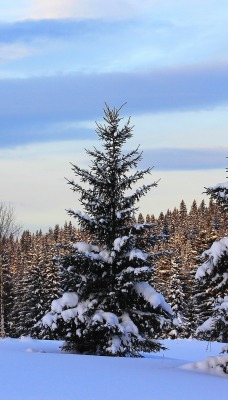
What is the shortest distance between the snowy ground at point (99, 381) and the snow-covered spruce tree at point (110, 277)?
177 inches

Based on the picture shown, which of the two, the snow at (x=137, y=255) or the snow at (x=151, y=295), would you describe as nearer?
the snow at (x=151, y=295)

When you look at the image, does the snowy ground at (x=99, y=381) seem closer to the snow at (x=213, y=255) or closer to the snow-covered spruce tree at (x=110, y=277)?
the snow at (x=213, y=255)

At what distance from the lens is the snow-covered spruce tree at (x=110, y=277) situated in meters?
13.8

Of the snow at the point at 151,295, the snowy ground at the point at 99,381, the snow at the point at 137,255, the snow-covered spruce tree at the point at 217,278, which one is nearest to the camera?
the snowy ground at the point at 99,381

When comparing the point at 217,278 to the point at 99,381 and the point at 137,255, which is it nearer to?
the point at 99,381

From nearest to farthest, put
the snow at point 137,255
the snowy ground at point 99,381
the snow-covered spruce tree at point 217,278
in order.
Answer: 1. the snowy ground at point 99,381
2. the snow-covered spruce tree at point 217,278
3. the snow at point 137,255

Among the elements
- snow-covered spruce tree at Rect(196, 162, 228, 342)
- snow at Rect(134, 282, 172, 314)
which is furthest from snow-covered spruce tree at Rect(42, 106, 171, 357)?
snow-covered spruce tree at Rect(196, 162, 228, 342)

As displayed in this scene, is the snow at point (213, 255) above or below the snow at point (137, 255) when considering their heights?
below

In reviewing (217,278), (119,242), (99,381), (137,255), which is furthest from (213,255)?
(119,242)

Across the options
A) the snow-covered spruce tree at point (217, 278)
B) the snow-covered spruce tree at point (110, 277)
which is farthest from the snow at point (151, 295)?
the snow-covered spruce tree at point (217, 278)

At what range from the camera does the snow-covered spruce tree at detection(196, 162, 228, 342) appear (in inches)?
366

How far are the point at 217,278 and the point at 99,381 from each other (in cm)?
373

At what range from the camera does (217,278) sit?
9734 mm

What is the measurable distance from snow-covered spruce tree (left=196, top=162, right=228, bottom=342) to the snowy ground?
2.16 feet
